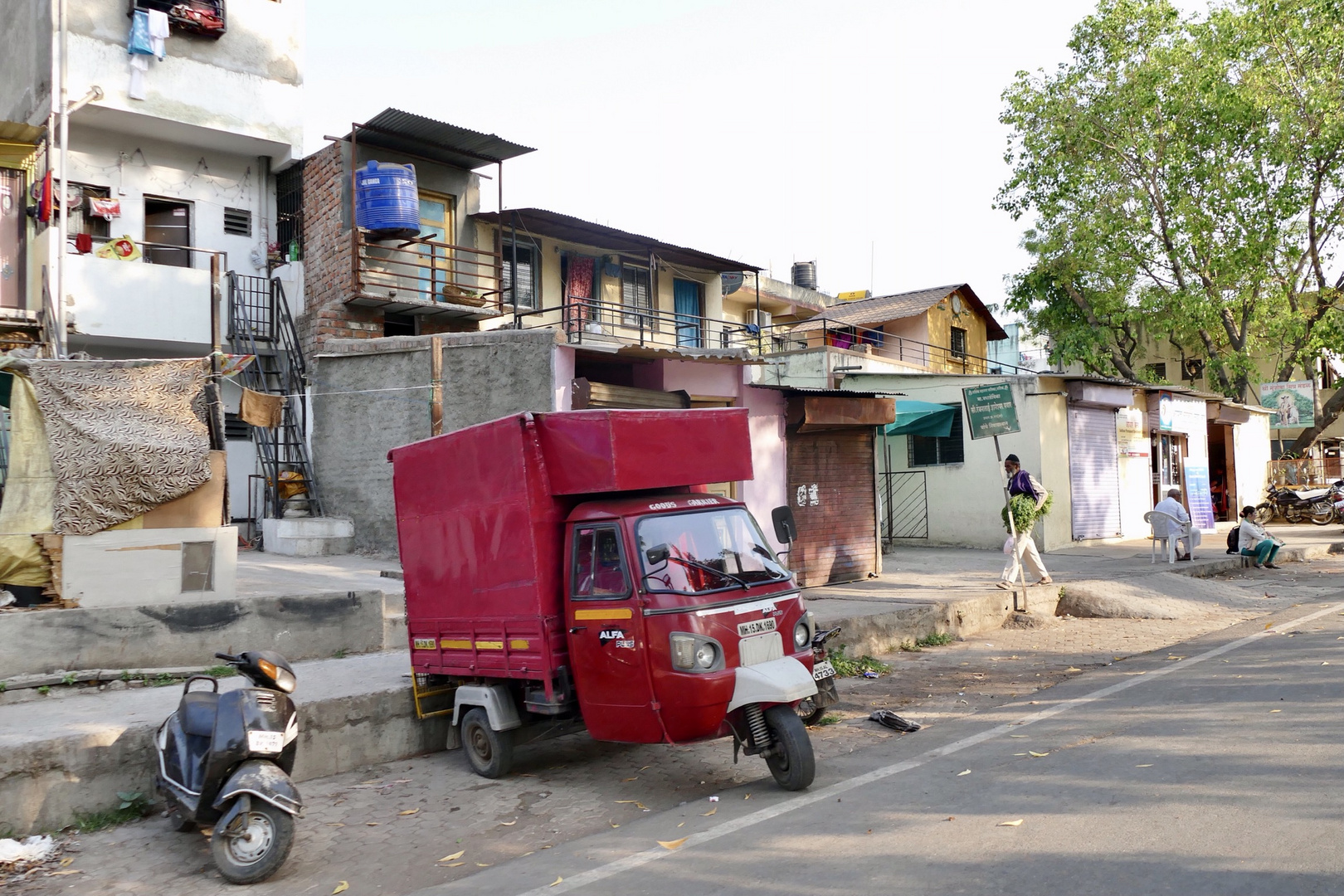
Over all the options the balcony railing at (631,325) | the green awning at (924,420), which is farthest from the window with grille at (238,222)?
the green awning at (924,420)

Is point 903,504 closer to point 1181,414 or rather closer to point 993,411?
point 993,411

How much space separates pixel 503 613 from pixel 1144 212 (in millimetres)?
28116

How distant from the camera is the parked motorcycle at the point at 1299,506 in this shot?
88.1 feet

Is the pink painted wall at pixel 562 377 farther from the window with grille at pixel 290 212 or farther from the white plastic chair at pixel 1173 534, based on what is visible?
the white plastic chair at pixel 1173 534

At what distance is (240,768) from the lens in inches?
203

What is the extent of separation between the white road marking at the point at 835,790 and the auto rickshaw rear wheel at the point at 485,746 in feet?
6.45

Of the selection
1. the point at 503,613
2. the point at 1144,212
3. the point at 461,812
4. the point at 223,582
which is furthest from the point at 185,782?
the point at 1144,212

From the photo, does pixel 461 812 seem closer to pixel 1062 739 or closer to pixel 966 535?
pixel 1062 739

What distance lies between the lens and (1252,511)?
1800 cm

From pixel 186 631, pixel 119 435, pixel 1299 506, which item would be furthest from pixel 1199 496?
pixel 119 435

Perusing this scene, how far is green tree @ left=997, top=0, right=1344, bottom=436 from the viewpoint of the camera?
2678 cm

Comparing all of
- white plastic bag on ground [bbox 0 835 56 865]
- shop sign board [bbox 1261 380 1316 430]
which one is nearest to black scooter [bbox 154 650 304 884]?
white plastic bag on ground [bbox 0 835 56 865]

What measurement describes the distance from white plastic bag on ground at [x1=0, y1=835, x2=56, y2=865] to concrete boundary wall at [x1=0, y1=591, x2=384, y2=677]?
2.89m

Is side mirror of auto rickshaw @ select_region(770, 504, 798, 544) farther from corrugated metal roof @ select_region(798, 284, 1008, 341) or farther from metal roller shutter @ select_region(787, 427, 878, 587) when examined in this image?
corrugated metal roof @ select_region(798, 284, 1008, 341)
